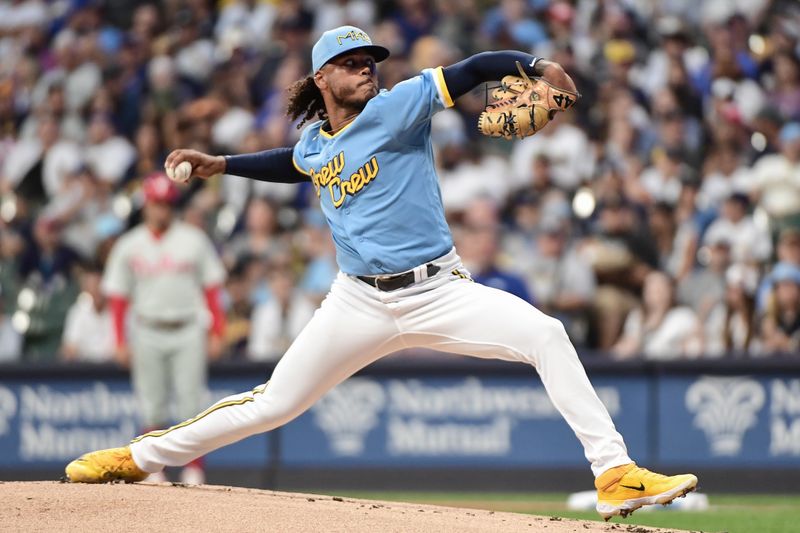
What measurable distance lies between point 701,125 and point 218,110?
5.04m

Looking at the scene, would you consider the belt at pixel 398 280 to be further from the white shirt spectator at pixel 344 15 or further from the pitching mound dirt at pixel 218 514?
the white shirt spectator at pixel 344 15

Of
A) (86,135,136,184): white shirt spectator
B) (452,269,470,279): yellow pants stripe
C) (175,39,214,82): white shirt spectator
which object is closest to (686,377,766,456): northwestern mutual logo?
(452,269,470,279): yellow pants stripe

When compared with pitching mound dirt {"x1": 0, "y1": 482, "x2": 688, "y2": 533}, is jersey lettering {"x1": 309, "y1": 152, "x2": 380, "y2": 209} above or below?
above

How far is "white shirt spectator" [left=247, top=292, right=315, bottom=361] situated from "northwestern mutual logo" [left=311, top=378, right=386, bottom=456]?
2.20 feet

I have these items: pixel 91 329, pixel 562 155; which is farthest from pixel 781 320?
pixel 91 329

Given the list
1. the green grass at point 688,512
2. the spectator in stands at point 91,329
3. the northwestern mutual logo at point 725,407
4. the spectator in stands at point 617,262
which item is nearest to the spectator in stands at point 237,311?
the spectator in stands at point 91,329

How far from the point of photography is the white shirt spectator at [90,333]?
40.1 ft

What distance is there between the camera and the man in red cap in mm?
10484

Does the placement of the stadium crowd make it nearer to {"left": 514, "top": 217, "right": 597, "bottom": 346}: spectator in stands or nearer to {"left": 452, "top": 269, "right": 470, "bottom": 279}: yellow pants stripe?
{"left": 514, "top": 217, "right": 597, "bottom": 346}: spectator in stands

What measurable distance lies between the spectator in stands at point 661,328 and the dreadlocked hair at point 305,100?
17.4 ft

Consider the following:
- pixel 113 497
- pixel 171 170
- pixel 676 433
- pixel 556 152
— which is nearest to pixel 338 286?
pixel 171 170

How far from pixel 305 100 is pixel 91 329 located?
6355 mm

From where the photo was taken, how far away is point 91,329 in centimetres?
1230

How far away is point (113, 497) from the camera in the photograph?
239 inches
